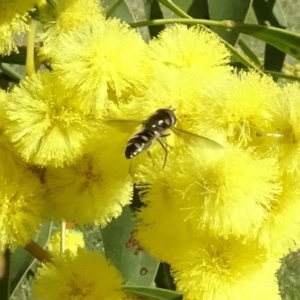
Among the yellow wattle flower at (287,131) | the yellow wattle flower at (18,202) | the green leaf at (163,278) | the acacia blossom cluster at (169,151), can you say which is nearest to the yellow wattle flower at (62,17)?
the acacia blossom cluster at (169,151)

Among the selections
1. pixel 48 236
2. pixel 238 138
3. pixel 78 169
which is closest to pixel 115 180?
pixel 78 169

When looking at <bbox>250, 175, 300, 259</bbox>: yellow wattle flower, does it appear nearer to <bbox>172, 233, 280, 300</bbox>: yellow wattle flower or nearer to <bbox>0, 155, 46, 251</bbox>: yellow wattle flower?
<bbox>172, 233, 280, 300</bbox>: yellow wattle flower

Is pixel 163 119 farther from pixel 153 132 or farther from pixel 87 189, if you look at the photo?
pixel 87 189

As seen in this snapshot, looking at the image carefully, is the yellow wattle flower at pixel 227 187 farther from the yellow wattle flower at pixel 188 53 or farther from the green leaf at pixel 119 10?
the green leaf at pixel 119 10

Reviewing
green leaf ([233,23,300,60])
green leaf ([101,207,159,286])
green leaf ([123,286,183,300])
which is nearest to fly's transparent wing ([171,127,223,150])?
green leaf ([233,23,300,60])

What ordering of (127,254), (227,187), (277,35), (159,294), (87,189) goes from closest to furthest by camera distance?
1. (227,187)
2. (87,189)
3. (277,35)
4. (159,294)
5. (127,254)

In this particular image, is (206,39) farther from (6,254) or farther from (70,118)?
(6,254)

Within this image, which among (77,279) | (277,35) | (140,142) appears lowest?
(77,279)

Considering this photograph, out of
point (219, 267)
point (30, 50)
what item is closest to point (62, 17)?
point (30, 50)
